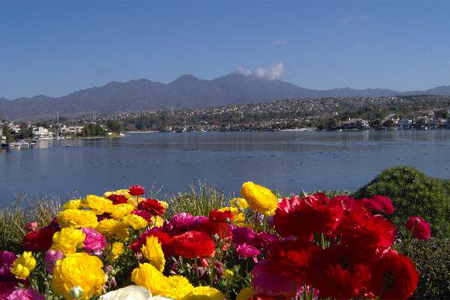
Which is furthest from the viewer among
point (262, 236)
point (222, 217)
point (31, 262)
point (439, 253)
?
point (439, 253)

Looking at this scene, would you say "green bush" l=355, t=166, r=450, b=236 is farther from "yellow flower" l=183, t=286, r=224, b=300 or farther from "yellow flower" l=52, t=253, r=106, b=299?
"yellow flower" l=52, t=253, r=106, b=299

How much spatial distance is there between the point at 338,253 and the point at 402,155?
4462cm

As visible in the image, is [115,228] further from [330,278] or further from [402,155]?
[402,155]

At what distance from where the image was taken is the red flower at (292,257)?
4.23 ft

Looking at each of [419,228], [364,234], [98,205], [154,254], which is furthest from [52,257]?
[419,228]

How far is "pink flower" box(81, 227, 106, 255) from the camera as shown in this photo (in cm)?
230

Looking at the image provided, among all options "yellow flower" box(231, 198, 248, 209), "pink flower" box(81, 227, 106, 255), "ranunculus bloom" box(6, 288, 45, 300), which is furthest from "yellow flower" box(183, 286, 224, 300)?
"yellow flower" box(231, 198, 248, 209)

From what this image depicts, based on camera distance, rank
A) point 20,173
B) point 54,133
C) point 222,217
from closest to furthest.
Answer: point 222,217 < point 20,173 < point 54,133

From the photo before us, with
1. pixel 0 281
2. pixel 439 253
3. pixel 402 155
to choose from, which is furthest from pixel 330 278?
pixel 402 155

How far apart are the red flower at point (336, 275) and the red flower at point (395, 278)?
0.04 m

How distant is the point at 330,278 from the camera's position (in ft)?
4.01

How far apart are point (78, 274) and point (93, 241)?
79cm

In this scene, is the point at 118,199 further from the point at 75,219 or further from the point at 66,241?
the point at 66,241

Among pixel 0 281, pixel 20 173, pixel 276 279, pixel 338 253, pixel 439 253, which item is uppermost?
pixel 338 253
